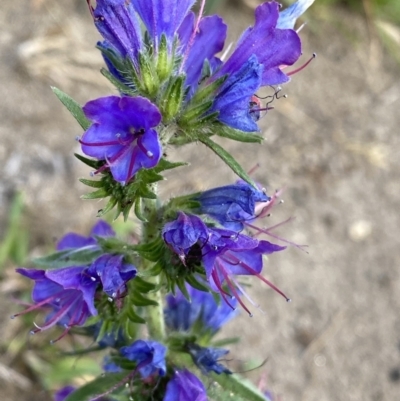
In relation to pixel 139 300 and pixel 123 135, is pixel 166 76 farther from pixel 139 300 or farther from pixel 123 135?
pixel 139 300

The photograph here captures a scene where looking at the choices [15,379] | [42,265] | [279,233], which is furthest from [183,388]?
[279,233]

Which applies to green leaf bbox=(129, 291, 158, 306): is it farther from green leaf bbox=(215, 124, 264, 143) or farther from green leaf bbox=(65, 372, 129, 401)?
green leaf bbox=(215, 124, 264, 143)

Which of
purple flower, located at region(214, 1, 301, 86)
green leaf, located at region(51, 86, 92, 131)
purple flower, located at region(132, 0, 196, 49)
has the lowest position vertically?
green leaf, located at region(51, 86, 92, 131)

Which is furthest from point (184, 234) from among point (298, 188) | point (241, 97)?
point (298, 188)

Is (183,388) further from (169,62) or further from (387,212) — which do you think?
(387,212)

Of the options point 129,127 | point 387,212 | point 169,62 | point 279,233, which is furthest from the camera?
point 387,212

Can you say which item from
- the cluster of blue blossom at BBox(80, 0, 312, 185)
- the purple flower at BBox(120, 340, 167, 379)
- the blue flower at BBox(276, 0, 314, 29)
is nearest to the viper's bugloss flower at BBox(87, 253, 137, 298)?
the purple flower at BBox(120, 340, 167, 379)
